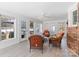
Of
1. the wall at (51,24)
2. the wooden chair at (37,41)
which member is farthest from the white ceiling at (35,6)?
the wall at (51,24)

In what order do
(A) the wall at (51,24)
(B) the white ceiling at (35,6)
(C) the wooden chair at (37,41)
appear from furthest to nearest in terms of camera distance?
1. (A) the wall at (51,24)
2. (C) the wooden chair at (37,41)
3. (B) the white ceiling at (35,6)

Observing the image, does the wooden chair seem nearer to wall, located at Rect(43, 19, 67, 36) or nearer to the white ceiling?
the white ceiling

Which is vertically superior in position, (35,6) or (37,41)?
(35,6)

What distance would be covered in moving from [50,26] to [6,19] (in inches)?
493

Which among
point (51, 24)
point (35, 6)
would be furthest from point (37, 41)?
point (51, 24)

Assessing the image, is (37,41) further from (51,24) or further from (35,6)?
(51,24)

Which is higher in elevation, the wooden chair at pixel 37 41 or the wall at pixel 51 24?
the wall at pixel 51 24

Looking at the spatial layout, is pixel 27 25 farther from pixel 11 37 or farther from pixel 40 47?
pixel 40 47

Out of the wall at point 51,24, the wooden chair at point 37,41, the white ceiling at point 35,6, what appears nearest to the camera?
the white ceiling at point 35,6

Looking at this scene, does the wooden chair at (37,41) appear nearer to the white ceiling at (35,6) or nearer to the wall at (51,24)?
the white ceiling at (35,6)

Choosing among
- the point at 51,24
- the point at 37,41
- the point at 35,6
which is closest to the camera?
the point at 35,6

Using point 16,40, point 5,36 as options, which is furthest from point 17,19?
point 5,36

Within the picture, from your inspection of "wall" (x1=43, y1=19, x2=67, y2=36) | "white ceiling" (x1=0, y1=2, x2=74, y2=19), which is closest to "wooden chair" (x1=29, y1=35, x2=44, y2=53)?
"white ceiling" (x1=0, y1=2, x2=74, y2=19)

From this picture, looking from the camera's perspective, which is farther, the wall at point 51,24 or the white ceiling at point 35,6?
the wall at point 51,24
